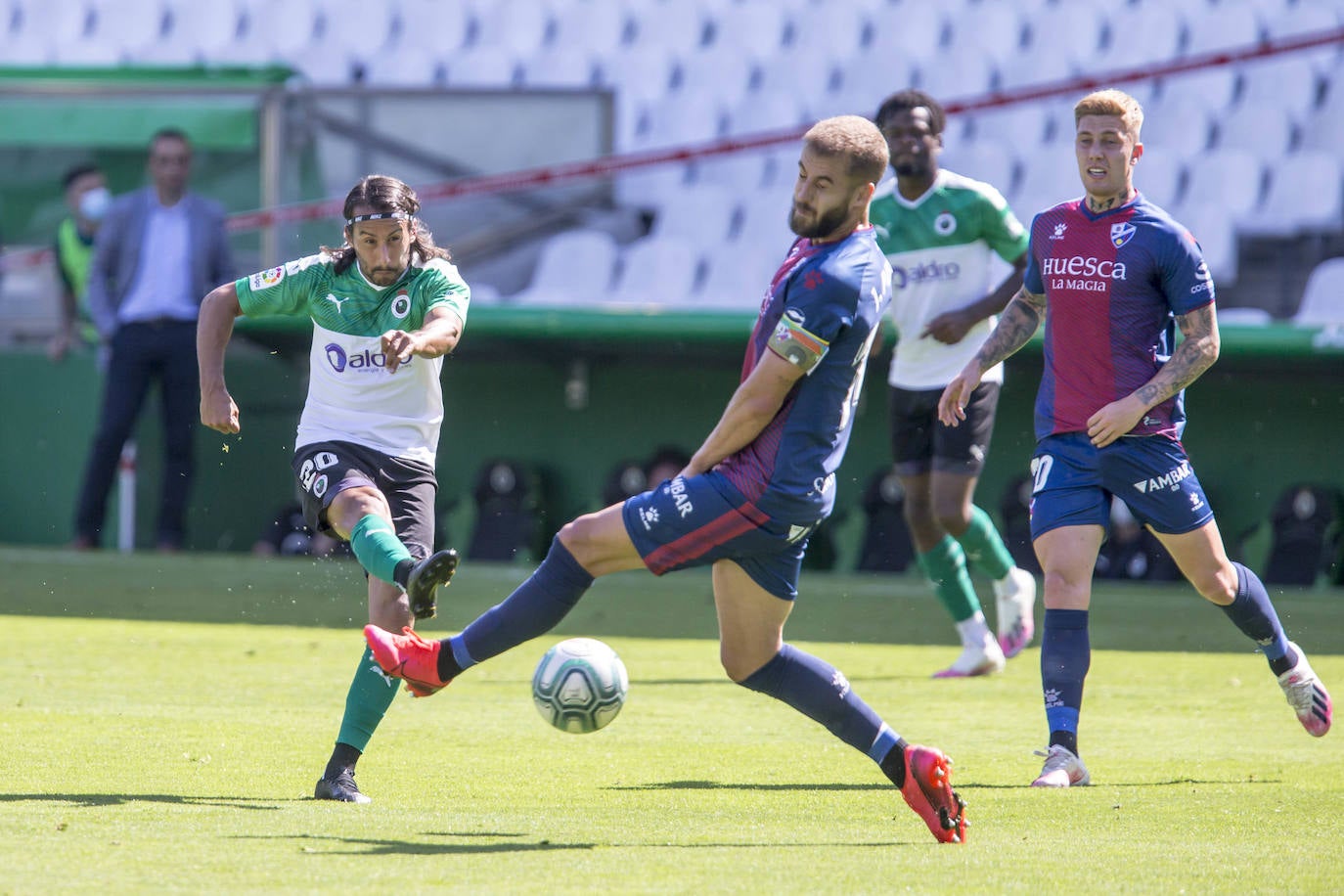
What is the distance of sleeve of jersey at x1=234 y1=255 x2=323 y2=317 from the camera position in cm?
503

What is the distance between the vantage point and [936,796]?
420 cm

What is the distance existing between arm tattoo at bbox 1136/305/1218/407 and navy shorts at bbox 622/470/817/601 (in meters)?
1.40

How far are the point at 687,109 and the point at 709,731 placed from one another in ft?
30.8

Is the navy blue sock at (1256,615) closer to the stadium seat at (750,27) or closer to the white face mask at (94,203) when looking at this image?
the white face mask at (94,203)

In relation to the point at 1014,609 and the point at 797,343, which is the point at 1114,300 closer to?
the point at 797,343

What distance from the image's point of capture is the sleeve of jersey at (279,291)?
503cm

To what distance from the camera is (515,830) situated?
4289 mm

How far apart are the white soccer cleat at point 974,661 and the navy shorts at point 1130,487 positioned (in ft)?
7.42

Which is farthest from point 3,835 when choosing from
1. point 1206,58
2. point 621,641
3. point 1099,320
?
point 1206,58

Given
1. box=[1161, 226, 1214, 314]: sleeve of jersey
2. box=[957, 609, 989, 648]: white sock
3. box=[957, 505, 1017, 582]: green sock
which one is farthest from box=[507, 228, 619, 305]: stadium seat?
box=[1161, 226, 1214, 314]: sleeve of jersey

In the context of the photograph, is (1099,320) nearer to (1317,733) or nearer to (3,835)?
(1317,733)

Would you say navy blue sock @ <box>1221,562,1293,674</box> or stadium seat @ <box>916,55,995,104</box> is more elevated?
stadium seat @ <box>916,55,995,104</box>

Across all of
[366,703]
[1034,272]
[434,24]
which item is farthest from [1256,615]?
[434,24]

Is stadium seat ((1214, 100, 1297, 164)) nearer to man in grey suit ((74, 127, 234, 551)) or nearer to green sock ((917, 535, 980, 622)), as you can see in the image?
green sock ((917, 535, 980, 622))
